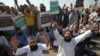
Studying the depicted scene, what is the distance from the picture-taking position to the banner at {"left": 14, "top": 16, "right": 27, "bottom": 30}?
31.6ft

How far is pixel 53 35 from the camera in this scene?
11.6m

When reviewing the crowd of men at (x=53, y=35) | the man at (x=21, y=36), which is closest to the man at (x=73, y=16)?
the crowd of men at (x=53, y=35)

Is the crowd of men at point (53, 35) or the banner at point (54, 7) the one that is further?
the banner at point (54, 7)

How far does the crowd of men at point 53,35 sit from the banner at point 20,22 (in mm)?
160

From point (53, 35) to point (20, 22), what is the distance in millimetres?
2191

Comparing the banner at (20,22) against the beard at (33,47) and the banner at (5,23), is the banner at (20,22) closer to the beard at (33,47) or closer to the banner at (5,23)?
the banner at (5,23)

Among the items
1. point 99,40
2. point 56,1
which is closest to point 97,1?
point 99,40

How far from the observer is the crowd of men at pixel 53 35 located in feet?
22.6

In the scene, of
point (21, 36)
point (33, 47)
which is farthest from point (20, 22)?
point (33, 47)

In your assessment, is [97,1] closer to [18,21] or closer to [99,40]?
[99,40]

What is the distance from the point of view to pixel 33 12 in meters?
10.6

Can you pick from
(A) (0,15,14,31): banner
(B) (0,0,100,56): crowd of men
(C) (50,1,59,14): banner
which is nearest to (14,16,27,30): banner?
(B) (0,0,100,56): crowd of men

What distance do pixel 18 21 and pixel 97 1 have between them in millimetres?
9602

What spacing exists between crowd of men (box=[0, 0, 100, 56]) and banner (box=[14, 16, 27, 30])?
0.53 feet
